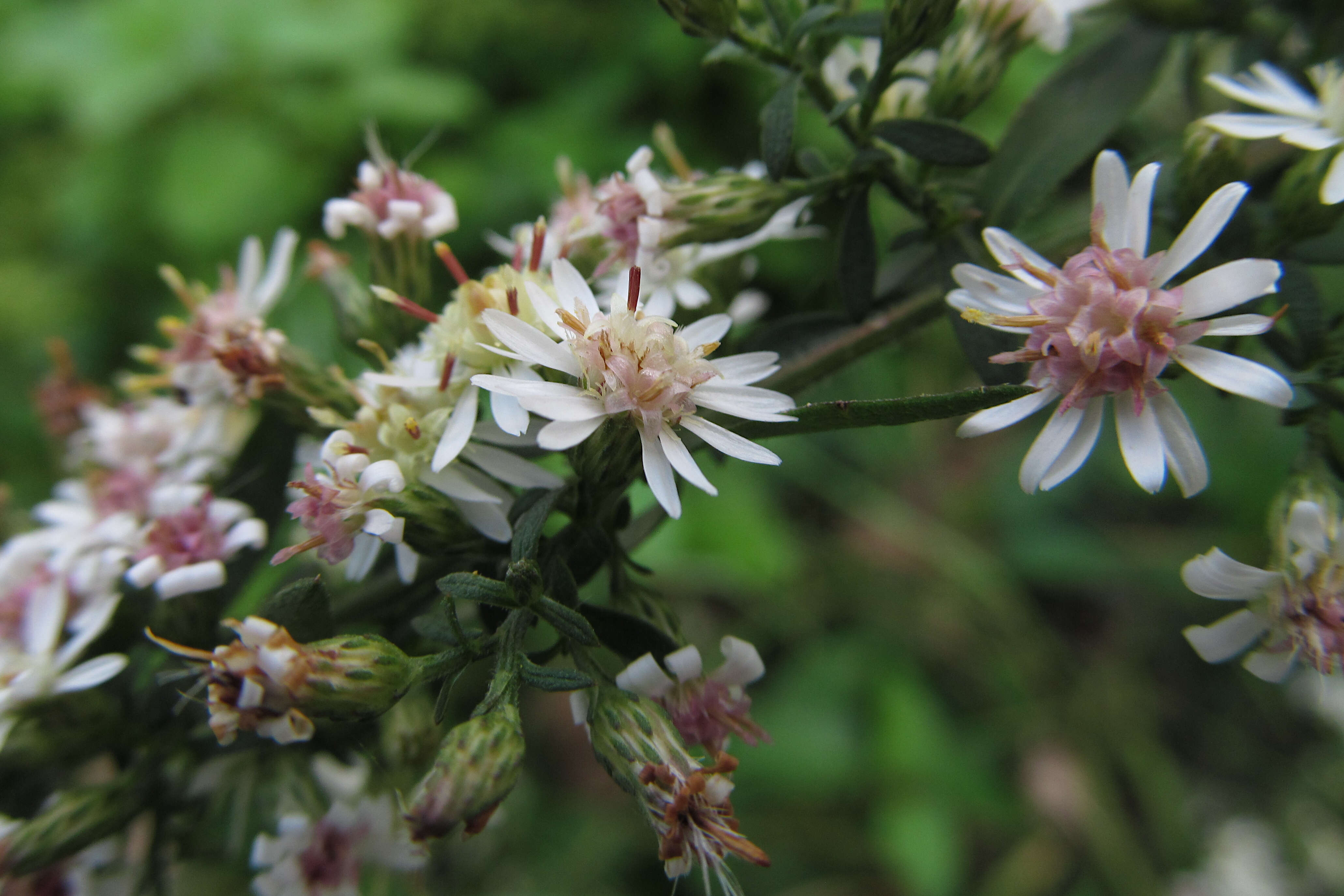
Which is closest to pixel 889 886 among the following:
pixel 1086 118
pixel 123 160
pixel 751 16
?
pixel 1086 118

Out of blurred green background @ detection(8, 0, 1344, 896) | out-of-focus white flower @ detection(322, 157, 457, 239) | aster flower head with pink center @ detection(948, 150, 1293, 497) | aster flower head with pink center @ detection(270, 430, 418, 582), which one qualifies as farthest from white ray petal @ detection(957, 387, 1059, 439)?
blurred green background @ detection(8, 0, 1344, 896)

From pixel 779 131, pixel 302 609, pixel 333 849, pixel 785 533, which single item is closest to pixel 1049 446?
pixel 779 131

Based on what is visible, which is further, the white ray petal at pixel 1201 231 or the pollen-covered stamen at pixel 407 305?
the pollen-covered stamen at pixel 407 305

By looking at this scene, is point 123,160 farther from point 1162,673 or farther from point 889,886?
point 1162,673

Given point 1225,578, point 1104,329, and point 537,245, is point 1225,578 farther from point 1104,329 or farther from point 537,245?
point 537,245

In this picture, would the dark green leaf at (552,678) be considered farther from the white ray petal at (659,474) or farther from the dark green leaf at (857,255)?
the dark green leaf at (857,255)

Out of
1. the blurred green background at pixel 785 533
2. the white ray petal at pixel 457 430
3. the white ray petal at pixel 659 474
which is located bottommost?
the blurred green background at pixel 785 533

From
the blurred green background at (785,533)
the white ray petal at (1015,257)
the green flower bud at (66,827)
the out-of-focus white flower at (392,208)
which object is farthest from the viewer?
the blurred green background at (785,533)

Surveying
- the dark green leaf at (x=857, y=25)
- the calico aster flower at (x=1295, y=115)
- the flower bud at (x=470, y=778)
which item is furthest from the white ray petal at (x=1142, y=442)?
the flower bud at (x=470, y=778)
